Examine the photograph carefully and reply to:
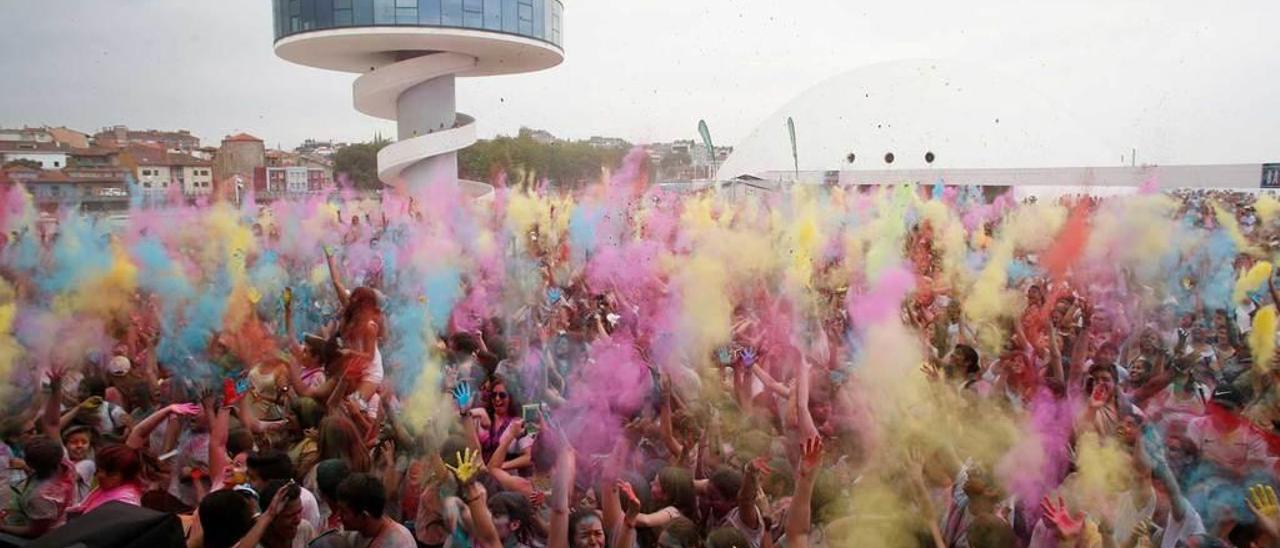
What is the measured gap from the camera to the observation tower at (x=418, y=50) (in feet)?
82.6

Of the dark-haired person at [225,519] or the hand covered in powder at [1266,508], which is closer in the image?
the dark-haired person at [225,519]

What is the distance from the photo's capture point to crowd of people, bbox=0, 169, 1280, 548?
3.75 m

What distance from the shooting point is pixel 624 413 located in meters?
4.76

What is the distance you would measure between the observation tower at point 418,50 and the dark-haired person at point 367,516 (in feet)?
77.0

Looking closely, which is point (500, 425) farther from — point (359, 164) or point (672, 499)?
point (359, 164)

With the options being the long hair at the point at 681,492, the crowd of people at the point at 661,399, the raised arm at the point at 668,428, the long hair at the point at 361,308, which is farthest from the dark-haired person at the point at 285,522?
the long hair at the point at 361,308

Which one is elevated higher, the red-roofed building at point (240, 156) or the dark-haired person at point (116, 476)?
the red-roofed building at point (240, 156)

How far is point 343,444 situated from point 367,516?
0.99 metres

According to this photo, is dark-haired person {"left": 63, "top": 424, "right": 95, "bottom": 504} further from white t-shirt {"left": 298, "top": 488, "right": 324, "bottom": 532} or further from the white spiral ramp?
the white spiral ramp

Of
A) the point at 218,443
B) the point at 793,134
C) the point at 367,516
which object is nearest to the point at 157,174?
the point at 793,134

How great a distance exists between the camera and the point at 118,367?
5809mm

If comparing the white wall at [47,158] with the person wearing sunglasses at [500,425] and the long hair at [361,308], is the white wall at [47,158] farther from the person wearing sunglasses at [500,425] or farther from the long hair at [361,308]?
the person wearing sunglasses at [500,425]

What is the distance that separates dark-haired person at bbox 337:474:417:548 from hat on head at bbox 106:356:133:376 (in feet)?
10.2

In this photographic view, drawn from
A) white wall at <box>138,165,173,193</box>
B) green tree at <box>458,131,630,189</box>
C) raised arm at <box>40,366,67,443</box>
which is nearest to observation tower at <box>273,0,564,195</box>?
green tree at <box>458,131,630,189</box>
